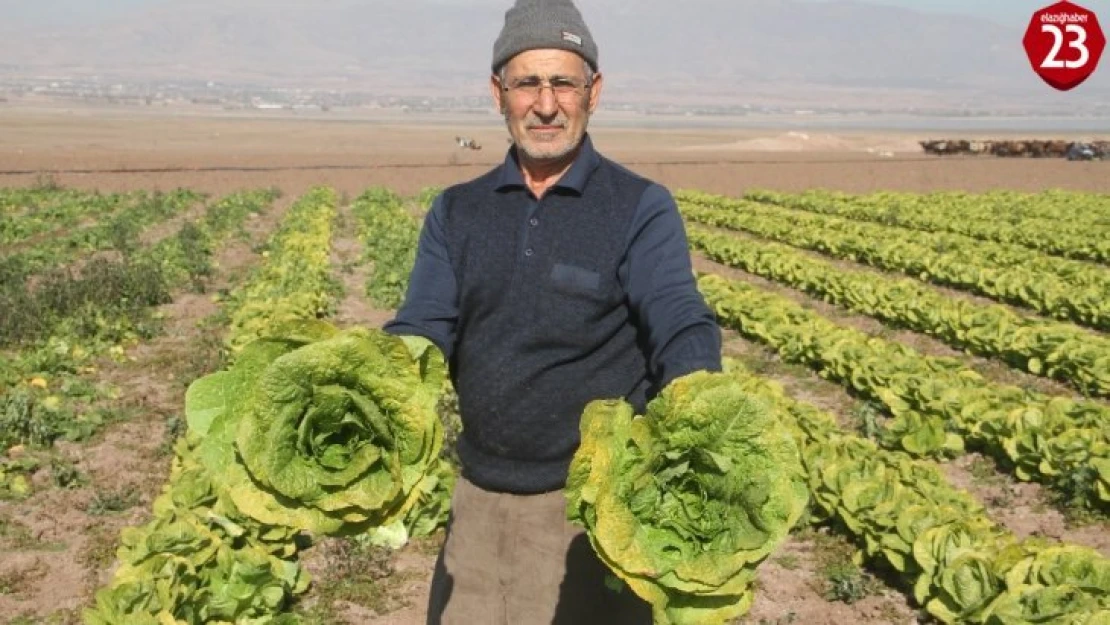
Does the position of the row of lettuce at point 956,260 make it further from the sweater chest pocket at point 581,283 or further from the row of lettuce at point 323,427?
the row of lettuce at point 323,427

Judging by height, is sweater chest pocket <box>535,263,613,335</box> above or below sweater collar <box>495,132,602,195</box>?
below

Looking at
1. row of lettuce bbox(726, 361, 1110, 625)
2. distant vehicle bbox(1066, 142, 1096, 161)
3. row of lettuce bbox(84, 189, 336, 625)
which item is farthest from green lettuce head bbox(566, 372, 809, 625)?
distant vehicle bbox(1066, 142, 1096, 161)

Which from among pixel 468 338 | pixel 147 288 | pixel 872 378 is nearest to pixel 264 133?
pixel 147 288

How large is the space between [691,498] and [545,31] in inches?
57.9

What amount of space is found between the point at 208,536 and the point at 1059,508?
224 inches

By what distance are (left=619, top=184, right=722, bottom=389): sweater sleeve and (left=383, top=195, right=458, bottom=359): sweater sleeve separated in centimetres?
56

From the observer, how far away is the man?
3018mm

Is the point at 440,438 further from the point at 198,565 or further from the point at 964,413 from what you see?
the point at 964,413

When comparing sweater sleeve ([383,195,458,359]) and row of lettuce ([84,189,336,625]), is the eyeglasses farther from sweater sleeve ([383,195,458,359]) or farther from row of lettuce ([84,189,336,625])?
row of lettuce ([84,189,336,625])

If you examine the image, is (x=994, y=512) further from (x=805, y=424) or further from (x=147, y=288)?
(x=147, y=288)

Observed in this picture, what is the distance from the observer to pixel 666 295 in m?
2.85

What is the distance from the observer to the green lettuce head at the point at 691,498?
2.23 metres

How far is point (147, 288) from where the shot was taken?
43.2 feet

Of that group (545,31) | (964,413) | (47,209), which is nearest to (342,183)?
(47,209)
